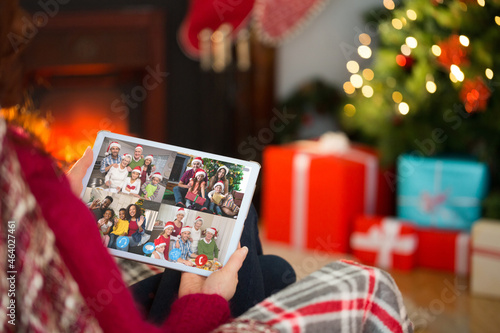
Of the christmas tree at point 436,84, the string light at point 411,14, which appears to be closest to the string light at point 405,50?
the christmas tree at point 436,84

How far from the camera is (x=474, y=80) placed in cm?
184

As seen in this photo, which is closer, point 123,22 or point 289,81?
point 123,22

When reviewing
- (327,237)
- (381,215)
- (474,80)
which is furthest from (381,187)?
(474,80)

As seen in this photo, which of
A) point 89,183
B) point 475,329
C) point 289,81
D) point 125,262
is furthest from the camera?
point 289,81

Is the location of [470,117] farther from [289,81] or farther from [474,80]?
[289,81]

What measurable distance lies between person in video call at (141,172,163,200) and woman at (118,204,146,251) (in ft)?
0.08

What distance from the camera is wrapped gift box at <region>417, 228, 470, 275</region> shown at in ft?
6.80

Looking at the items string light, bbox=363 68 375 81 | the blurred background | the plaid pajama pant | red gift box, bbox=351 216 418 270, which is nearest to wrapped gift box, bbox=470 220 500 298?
the blurred background

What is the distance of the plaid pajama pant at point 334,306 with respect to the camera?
24.6 inches

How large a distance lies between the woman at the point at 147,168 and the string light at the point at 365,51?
6.19ft

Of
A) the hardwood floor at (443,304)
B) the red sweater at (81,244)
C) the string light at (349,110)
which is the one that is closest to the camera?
the red sweater at (81,244)

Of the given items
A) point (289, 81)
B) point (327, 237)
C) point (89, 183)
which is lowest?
point (327, 237)

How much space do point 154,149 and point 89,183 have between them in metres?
0.11

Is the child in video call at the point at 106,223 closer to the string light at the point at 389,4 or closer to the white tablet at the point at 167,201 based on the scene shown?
the white tablet at the point at 167,201
